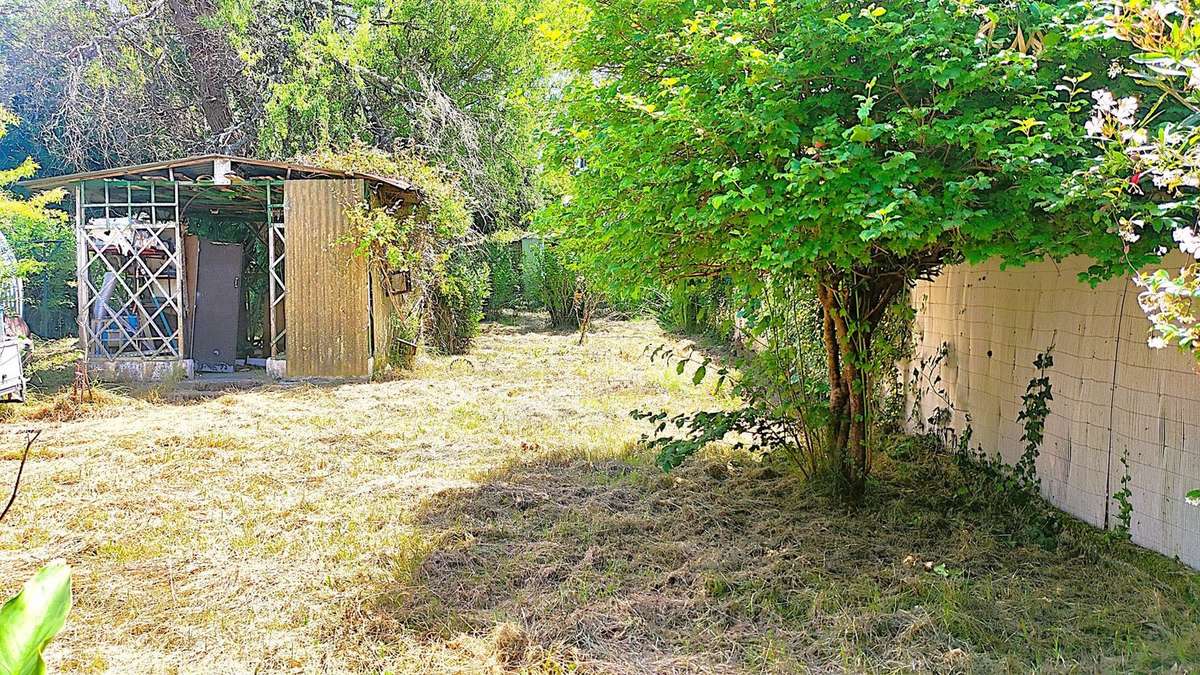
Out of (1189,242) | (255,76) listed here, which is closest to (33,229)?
(255,76)

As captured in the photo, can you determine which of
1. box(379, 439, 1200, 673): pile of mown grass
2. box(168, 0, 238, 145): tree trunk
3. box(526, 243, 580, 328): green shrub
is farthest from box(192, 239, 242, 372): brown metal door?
box(379, 439, 1200, 673): pile of mown grass

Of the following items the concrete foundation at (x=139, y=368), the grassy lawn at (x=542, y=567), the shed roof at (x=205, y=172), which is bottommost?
the grassy lawn at (x=542, y=567)

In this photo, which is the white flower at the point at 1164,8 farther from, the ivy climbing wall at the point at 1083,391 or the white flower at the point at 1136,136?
the ivy climbing wall at the point at 1083,391

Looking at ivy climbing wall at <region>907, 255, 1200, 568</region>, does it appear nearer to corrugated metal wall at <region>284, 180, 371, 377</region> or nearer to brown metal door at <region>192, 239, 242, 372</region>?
corrugated metal wall at <region>284, 180, 371, 377</region>

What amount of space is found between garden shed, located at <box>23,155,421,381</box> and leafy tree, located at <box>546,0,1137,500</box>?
20.4 feet

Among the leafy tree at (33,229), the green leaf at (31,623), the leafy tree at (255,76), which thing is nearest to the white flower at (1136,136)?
the green leaf at (31,623)

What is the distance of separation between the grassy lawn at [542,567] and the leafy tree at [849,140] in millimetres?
1313

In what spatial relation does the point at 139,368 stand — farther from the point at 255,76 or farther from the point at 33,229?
the point at 255,76

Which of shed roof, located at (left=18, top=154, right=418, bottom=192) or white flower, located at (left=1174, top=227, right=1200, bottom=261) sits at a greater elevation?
shed roof, located at (left=18, top=154, right=418, bottom=192)

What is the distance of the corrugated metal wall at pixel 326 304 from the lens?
30.4 feet

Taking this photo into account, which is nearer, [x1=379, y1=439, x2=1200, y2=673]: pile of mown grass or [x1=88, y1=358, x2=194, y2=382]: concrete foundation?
[x1=379, y1=439, x2=1200, y2=673]: pile of mown grass

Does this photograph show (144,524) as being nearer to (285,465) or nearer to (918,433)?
(285,465)

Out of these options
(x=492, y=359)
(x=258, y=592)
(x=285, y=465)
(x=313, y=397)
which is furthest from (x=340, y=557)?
(x=492, y=359)

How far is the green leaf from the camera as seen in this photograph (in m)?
0.99
